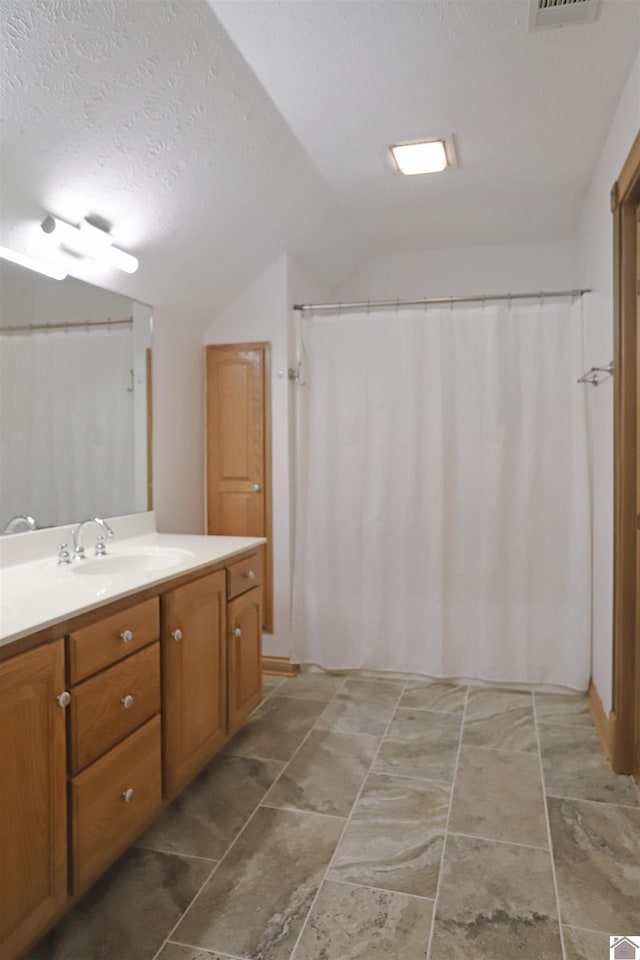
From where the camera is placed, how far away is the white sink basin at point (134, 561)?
2.15 m

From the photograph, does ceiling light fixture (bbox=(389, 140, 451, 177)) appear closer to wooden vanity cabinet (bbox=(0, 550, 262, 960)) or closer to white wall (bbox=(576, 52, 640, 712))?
white wall (bbox=(576, 52, 640, 712))

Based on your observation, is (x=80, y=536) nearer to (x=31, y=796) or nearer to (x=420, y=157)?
(x=31, y=796)

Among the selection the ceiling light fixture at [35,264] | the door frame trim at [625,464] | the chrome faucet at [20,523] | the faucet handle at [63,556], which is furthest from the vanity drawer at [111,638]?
the door frame trim at [625,464]

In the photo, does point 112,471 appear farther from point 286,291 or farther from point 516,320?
point 516,320

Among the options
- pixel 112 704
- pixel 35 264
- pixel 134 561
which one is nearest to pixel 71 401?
pixel 35 264

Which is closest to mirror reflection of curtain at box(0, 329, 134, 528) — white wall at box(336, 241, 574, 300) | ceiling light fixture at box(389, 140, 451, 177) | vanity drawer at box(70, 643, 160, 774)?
vanity drawer at box(70, 643, 160, 774)

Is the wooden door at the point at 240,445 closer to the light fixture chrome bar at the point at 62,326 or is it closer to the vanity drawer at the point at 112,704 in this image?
the light fixture chrome bar at the point at 62,326

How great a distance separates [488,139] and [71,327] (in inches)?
69.5

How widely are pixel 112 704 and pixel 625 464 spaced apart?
1804 mm

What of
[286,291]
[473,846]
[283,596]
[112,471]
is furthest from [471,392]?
[473,846]

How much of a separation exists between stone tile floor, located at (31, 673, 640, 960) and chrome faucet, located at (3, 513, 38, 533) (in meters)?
1.03

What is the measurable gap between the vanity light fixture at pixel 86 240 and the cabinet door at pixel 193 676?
46.7 inches

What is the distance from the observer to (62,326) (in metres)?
2.26

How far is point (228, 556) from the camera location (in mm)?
2279
